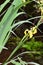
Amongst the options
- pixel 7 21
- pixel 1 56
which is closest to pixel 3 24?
pixel 7 21

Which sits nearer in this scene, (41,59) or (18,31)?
(41,59)

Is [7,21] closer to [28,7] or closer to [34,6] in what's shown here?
[34,6]

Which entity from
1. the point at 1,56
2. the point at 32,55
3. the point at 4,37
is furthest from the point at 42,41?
the point at 4,37

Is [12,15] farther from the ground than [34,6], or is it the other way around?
[34,6]

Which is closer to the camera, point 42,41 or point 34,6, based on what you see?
point 34,6

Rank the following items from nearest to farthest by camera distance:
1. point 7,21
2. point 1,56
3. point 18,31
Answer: point 7,21, point 1,56, point 18,31

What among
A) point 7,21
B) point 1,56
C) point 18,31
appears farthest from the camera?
point 18,31

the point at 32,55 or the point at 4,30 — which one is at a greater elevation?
the point at 32,55

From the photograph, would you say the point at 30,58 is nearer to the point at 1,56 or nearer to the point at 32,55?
the point at 32,55

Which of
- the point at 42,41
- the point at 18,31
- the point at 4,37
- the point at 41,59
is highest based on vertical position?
the point at 18,31
